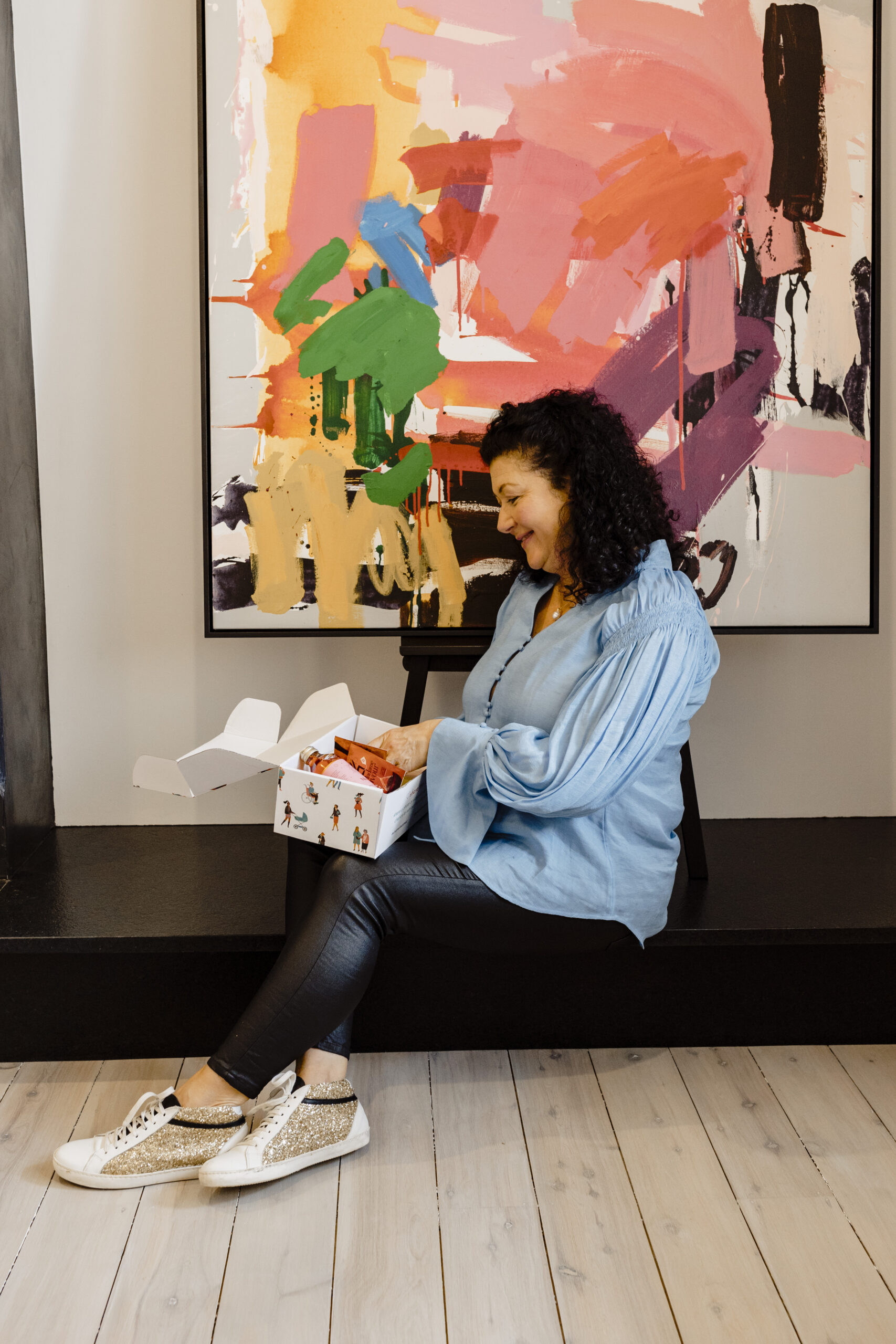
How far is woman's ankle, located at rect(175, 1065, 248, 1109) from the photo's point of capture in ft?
5.05

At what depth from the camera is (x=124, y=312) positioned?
7.28 feet

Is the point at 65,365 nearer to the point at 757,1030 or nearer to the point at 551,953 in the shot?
the point at 551,953

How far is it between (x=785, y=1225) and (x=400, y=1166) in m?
0.57

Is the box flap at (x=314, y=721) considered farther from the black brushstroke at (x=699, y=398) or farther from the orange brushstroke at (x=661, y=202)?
the orange brushstroke at (x=661, y=202)

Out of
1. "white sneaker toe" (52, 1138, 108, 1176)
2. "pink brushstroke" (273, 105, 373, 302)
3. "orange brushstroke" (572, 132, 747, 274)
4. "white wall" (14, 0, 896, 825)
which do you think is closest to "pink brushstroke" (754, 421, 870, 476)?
"white wall" (14, 0, 896, 825)

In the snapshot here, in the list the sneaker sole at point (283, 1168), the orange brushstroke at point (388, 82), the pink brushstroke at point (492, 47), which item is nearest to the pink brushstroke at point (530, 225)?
the pink brushstroke at point (492, 47)

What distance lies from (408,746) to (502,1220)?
0.73 meters

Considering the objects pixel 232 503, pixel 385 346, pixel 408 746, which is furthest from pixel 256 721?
pixel 385 346

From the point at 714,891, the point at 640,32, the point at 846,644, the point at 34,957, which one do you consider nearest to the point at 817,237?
the point at 640,32

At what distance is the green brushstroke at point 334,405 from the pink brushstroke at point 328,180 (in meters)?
0.21

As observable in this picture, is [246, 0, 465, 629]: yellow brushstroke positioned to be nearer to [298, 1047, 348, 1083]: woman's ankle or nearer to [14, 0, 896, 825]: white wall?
[14, 0, 896, 825]: white wall

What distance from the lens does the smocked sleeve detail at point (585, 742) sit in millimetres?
1538

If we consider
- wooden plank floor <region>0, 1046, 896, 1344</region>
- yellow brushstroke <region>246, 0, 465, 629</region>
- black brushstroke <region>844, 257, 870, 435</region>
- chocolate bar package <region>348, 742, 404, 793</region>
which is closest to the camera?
wooden plank floor <region>0, 1046, 896, 1344</region>

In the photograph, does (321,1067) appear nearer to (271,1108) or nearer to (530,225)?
(271,1108)
